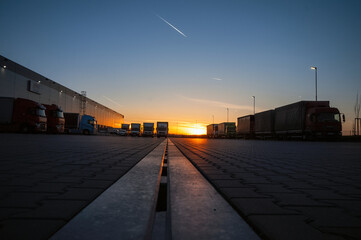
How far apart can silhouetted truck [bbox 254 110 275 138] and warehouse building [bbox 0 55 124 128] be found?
115 feet

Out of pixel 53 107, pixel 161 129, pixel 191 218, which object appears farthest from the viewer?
pixel 161 129

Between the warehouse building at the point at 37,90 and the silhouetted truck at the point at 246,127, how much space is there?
34.6m

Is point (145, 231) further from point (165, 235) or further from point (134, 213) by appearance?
point (134, 213)

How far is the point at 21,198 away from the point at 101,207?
2.31 ft

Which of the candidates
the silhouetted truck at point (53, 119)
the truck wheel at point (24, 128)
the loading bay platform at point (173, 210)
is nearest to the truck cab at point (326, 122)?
the loading bay platform at point (173, 210)

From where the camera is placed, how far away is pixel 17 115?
2552 centimetres

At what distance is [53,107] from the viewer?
3170 centimetres

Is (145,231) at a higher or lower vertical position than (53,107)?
lower

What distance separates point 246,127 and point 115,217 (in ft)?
145

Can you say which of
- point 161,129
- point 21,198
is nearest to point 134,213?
point 21,198

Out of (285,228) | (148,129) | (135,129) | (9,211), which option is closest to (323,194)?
(285,228)

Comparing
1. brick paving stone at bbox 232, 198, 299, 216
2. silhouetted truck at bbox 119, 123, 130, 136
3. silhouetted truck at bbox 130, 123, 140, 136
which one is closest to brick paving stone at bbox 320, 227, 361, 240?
brick paving stone at bbox 232, 198, 299, 216

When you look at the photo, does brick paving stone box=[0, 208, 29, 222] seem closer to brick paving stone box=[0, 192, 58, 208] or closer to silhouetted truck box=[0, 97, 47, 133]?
brick paving stone box=[0, 192, 58, 208]

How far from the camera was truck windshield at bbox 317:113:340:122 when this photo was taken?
23.5 m
